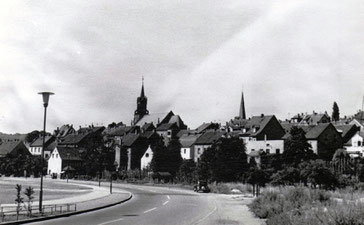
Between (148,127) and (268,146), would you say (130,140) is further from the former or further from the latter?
(268,146)

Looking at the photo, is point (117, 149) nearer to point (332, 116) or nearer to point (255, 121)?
point (255, 121)

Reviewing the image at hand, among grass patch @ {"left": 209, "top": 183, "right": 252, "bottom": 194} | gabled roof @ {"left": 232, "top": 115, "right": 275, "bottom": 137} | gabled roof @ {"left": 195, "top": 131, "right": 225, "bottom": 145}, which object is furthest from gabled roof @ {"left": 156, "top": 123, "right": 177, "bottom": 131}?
grass patch @ {"left": 209, "top": 183, "right": 252, "bottom": 194}

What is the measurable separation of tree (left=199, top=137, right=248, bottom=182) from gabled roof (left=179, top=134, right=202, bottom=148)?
133ft

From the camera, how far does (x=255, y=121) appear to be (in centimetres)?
10306

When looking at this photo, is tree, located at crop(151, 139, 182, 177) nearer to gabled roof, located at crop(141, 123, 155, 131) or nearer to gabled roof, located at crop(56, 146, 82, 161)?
gabled roof, located at crop(56, 146, 82, 161)

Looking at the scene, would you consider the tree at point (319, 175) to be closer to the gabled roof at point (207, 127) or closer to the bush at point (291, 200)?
the bush at point (291, 200)

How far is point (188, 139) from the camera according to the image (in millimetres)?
113688

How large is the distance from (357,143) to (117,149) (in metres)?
62.5

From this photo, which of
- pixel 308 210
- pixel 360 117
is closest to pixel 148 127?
pixel 360 117

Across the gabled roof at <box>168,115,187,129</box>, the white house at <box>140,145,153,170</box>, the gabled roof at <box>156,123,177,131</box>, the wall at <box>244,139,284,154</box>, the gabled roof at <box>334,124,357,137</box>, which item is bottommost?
the white house at <box>140,145,153,170</box>

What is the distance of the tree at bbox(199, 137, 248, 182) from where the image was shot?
64375mm

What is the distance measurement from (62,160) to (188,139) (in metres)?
33.9

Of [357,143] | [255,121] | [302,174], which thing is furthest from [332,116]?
[302,174]

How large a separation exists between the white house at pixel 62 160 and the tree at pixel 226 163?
159 ft
